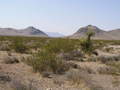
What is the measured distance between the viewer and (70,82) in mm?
10383

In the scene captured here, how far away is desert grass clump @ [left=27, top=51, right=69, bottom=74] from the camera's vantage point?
12.6 metres

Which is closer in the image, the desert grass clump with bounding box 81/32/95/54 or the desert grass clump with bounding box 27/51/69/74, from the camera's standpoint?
the desert grass clump with bounding box 27/51/69/74

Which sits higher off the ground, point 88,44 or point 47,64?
point 88,44

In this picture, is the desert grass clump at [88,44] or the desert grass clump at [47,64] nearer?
the desert grass clump at [47,64]

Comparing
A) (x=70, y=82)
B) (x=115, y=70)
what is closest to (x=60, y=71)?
(x=70, y=82)

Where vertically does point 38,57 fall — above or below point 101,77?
above

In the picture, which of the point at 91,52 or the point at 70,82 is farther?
the point at 91,52

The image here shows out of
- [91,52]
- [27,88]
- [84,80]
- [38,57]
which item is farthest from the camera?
[91,52]

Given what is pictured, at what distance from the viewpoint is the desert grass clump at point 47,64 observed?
12586mm

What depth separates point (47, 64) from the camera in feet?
42.3

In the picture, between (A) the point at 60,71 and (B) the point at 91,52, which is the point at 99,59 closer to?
(B) the point at 91,52

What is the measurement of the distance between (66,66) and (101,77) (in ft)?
7.75

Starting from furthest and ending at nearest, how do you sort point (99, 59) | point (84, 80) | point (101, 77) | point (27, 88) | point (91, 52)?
point (91, 52), point (99, 59), point (101, 77), point (84, 80), point (27, 88)

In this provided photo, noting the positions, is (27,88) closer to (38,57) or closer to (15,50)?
(38,57)
